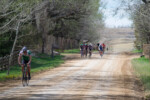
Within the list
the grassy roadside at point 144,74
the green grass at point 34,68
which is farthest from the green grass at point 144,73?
the green grass at point 34,68

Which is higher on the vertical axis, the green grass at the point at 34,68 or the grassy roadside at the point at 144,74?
the green grass at the point at 34,68

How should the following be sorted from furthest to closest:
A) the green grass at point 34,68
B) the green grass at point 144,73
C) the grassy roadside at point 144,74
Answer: the green grass at point 34,68 < the green grass at point 144,73 < the grassy roadside at point 144,74

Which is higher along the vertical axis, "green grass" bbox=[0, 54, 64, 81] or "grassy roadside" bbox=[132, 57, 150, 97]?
"green grass" bbox=[0, 54, 64, 81]

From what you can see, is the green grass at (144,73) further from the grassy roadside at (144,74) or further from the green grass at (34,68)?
the green grass at (34,68)

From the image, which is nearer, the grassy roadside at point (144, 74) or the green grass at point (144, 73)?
the grassy roadside at point (144, 74)

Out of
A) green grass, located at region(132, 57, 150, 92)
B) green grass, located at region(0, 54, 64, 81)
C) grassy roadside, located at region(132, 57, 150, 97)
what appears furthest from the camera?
green grass, located at region(0, 54, 64, 81)

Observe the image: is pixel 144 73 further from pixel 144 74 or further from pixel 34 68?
pixel 34 68

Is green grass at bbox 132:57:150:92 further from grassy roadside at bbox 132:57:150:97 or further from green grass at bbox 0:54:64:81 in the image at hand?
green grass at bbox 0:54:64:81

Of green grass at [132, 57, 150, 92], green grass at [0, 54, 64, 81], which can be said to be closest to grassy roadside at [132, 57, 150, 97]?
green grass at [132, 57, 150, 92]

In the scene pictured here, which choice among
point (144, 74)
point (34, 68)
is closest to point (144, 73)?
point (144, 74)

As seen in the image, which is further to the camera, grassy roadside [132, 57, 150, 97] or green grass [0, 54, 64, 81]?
green grass [0, 54, 64, 81]

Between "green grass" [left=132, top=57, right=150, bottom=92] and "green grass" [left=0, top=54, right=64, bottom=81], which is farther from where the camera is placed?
"green grass" [left=0, top=54, right=64, bottom=81]

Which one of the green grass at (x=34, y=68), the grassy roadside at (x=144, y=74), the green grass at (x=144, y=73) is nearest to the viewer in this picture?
the grassy roadside at (x=144, y=74)

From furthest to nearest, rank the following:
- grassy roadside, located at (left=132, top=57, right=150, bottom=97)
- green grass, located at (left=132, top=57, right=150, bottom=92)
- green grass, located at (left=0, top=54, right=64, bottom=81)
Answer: green grass, located at (left=0, top=54, right=64, bottom=81) → green grass, located at (left=132, top=57, right=150, bottom=92) → grassy roadside, located at (left=132, top=57, right=150, bottom=97)
